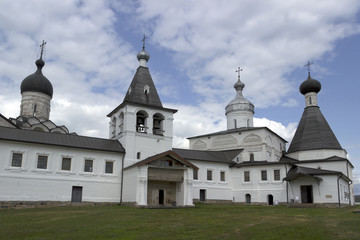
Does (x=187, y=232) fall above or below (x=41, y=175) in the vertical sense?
below

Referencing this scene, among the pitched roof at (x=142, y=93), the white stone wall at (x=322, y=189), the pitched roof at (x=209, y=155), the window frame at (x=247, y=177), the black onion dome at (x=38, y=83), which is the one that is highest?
the black onion dome at (x=38, y=83)

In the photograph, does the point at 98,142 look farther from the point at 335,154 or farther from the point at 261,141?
the point at 335,154

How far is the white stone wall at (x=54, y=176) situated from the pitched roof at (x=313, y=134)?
2055 cm

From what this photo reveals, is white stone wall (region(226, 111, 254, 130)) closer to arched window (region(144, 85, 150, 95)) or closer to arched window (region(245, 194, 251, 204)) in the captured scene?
arched window (region(245, 194, 251, 204))

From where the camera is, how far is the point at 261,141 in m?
36.2

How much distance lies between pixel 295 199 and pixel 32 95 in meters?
29.5

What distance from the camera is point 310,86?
4112 centimetres

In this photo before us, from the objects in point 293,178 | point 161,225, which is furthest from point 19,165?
point 293,178

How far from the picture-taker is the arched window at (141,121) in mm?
29984

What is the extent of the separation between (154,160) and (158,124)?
638 centimetres

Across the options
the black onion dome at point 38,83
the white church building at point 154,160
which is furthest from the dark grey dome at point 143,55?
the black onion dome at point 38,83

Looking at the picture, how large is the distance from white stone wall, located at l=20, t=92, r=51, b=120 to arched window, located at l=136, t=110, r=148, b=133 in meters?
13.7

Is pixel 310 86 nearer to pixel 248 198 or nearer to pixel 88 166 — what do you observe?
pixel 248 198

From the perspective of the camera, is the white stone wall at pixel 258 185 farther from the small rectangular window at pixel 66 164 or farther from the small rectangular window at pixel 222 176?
the small rectangular window at pixel 66 164
